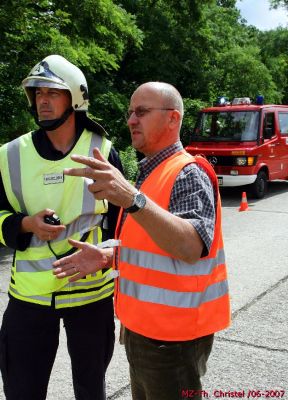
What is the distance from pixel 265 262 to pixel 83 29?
16.0 feet

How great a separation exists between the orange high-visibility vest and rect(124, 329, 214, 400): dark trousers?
0.05 metres

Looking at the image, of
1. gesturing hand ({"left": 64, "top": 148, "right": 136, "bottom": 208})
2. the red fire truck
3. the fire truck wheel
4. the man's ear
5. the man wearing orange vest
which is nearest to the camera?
gesturing hand ({"left": 64, "top": 148, "right": 136, "bottom": 208})

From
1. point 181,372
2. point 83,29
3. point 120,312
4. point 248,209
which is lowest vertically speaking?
point 248,209

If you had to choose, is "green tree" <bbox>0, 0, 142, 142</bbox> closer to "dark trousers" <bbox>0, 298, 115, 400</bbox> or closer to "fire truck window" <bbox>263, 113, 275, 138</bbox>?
"fire truck window" <bbox>263, 113, 275, 138</bbox>

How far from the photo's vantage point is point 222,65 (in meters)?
20.8

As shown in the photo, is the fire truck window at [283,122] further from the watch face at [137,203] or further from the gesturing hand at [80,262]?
the watch face at [137,203]

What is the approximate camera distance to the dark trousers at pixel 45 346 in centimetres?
235

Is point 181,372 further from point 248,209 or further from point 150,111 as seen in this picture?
point 248,209

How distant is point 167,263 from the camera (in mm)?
1953

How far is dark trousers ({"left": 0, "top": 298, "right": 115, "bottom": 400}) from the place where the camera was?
235cm

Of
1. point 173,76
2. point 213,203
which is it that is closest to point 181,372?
point 213,203

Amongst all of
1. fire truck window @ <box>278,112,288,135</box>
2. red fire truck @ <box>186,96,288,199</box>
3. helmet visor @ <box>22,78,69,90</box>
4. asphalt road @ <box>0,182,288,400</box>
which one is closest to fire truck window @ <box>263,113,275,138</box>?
red fire truck @ <box>186,96,288,199</box>

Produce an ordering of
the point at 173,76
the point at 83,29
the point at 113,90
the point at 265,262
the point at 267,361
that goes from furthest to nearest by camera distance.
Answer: the point at 173,76 < the point at 113,90 < the point at 83,29 < the point at 265,262 < the point at 267,361

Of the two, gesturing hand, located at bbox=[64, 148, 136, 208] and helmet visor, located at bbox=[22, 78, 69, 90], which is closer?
gesturing hand, located at bbox=[64, 148, 136, 208]
